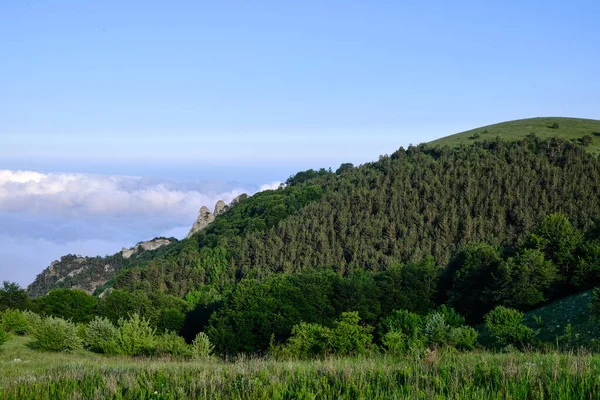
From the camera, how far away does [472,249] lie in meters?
92.5

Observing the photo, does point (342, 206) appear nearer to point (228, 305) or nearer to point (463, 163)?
point (463, 163)

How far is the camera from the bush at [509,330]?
4191 cm

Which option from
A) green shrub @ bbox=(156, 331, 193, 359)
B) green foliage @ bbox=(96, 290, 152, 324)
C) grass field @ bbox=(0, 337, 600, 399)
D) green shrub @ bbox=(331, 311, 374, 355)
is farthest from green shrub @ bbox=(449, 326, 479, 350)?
green foliage @ bbox=(96, 290, 152, 324)

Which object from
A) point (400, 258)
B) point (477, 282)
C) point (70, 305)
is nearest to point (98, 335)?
point (70, 305)

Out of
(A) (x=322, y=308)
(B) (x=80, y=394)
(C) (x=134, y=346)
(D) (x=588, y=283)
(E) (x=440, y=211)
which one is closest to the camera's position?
(B) (x=80, y=394)

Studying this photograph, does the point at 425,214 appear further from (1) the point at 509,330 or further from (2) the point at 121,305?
(1) the point at 509,330

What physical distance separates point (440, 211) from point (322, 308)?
290 feet

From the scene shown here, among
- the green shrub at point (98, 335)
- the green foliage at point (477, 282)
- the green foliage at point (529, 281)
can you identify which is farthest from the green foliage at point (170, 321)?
the green foliage at point (529, 281)

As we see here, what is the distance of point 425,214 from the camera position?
165750mm

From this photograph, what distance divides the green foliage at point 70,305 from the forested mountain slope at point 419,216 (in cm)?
4325

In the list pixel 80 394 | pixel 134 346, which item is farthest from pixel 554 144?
pixel 80 394

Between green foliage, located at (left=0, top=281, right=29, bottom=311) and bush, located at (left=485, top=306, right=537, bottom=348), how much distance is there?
88.4m

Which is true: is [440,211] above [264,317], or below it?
above

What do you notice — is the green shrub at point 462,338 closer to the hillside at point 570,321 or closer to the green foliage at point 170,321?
the hillside at point 570,321
